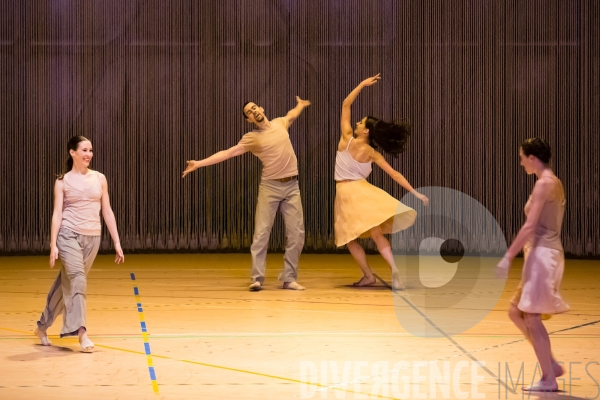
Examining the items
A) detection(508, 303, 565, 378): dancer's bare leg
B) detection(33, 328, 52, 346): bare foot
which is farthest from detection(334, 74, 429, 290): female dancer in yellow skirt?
detection(508, 303, 565, 378): dancer's bare leg

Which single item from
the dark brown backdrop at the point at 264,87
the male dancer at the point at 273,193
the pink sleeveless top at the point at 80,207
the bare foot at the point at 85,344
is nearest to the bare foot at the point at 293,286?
the male dancer at the point at 273,193

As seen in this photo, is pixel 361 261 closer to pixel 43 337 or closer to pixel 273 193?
pixel 273 193

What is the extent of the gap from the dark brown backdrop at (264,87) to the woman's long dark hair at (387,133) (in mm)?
3392

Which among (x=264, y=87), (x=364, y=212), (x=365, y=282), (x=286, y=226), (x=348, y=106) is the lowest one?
(x=365, y=282)

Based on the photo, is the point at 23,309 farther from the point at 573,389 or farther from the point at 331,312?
the point at 573,389

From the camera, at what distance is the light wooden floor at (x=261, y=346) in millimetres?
4035

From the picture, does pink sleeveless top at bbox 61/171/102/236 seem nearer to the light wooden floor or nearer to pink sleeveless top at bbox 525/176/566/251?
the light wooden floor

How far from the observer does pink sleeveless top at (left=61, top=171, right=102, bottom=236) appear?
5086 mm

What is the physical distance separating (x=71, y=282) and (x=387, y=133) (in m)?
3.47

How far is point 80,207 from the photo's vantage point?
5.10m

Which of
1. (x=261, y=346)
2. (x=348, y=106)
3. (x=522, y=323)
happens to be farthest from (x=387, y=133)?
(x=522, y=323)

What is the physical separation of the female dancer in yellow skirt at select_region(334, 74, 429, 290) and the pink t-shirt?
1.53 feet

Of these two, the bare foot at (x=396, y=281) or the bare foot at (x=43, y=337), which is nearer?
the bare foot at (x=43, y=337)

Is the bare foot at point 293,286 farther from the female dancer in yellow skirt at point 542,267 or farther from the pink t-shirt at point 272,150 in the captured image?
the female dancer in yellow skirt at point 542,267
